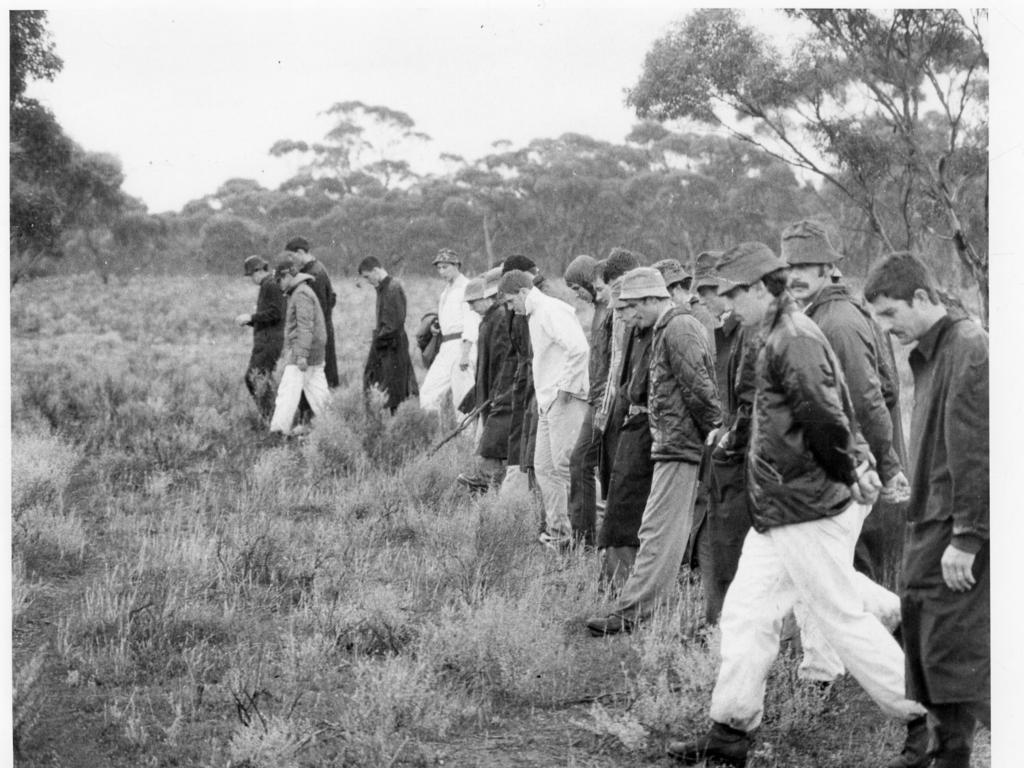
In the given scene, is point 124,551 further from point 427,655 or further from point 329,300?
point 329,300

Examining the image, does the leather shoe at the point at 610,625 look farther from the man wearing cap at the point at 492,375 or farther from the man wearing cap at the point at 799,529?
the man wearing cap at the point at 492,375

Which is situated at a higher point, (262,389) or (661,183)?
(661,183)

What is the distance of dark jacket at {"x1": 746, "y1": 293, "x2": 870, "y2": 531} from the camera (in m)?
4.03

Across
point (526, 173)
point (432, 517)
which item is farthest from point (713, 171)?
point (432, 517)

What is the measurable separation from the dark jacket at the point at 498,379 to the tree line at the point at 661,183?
3.44 metres

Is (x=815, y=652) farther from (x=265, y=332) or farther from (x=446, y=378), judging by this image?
(x=265, y=332)

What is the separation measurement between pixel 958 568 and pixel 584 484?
3428mm

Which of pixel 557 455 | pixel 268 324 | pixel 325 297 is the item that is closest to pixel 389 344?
pixel 325 297

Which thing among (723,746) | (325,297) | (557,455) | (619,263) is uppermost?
(619,263)

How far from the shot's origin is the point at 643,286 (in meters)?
5.77

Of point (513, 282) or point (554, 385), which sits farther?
A: point (513, 282)

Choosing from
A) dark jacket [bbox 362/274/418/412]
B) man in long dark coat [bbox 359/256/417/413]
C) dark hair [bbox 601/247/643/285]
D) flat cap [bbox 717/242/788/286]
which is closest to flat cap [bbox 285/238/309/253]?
man in long dark coat [bbox 359/256/417/413]

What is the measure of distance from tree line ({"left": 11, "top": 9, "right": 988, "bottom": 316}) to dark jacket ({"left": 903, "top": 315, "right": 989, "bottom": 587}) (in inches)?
223

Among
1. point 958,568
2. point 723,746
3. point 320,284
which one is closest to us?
point 958,568
